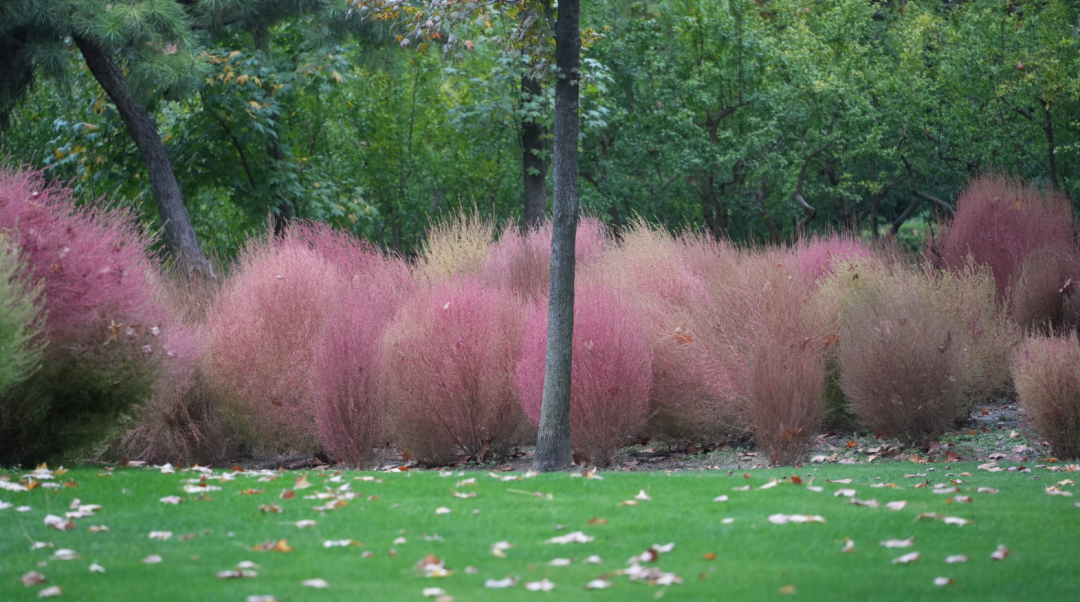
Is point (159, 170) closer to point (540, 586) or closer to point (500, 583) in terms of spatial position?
point (500, 583)

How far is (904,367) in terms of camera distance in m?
9.71

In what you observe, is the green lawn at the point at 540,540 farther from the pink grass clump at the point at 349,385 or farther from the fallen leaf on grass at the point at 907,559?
the pink grass clump at the point at 349,385

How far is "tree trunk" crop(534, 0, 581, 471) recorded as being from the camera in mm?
8211

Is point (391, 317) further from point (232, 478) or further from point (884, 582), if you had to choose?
point (884, 582)

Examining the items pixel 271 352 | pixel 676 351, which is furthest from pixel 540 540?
pixel 271 352

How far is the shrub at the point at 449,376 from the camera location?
988 centimetres

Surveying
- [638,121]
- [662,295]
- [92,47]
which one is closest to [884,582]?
[662,295]

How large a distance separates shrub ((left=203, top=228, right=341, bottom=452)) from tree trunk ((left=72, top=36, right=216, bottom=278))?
344 cm

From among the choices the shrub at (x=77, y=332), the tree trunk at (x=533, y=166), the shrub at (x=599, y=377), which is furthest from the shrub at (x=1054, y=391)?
the tree trunk at (x=533, y=166)

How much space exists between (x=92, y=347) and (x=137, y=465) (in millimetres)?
1384

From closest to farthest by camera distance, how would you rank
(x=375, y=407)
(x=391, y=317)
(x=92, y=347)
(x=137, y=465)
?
(x=92, y=347) < (x=137, y=465) < (x=375, y=407) < (x=391, y=317)

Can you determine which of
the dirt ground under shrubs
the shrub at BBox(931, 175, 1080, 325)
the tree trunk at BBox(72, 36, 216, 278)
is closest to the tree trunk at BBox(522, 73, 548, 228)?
the tree trunk at BBox(72, 36, 216, 278)

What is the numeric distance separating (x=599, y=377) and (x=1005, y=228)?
890cm

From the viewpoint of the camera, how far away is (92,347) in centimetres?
793
